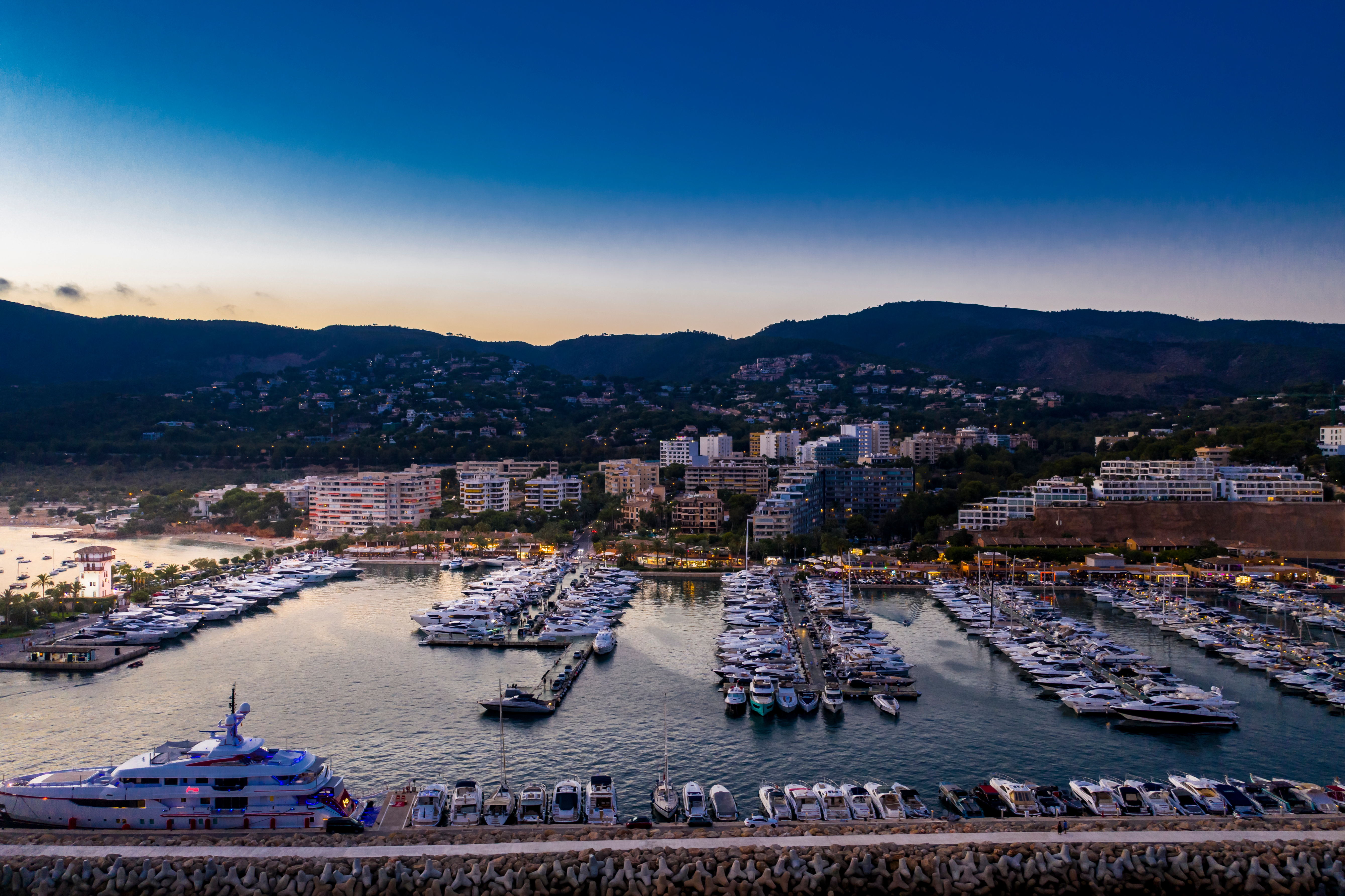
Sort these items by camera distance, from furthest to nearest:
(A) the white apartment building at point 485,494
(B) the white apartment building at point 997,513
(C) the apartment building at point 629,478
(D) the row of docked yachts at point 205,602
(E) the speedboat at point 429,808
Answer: (C) the apartment building at point 629,478, (A) the white apartment building at point 485,494, (B) the white apartment building at point 997,513, (D) the row of docked yachts at point 205,602, (E) the speedboat at point 429,808

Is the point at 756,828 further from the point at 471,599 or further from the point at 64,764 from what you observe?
the point at 471,599

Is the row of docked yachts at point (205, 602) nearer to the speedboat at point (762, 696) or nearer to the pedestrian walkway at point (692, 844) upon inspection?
the pedestrian walkway at point (692, 844)

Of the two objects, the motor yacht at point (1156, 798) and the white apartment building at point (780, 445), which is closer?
the motor yacht at point (1156, 798)

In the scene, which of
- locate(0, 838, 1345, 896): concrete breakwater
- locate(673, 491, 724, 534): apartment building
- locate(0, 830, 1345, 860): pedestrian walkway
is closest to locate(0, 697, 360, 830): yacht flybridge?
locate(0, 830, 1345, 860): pedestrian walkway

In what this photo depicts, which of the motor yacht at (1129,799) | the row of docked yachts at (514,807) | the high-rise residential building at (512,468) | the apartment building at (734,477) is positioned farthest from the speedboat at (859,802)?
the high-rise residential building at (512,468)

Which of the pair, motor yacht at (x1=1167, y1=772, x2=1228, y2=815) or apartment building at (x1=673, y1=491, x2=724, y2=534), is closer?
motor yacht at (x1=1167, y1=772, x2=1228, y2=815)

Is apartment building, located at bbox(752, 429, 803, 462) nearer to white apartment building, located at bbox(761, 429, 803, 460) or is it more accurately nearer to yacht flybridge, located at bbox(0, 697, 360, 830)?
white apartment building, located at bbox(761, 429, 803, 460)
